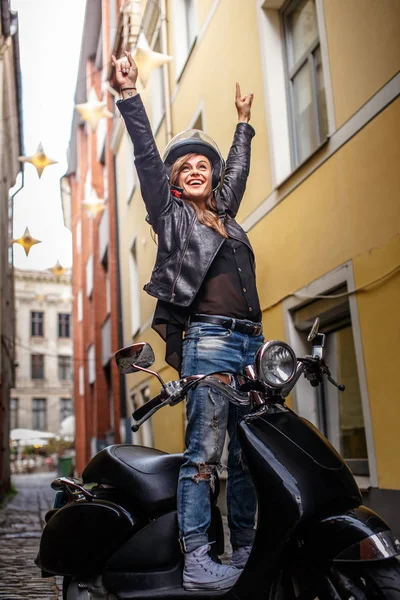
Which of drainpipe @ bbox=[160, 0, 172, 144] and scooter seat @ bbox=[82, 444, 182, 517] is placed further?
drainpipe @ bbox=[160, 0, 172, 144]

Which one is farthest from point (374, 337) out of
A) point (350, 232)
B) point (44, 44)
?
point (44, 44)

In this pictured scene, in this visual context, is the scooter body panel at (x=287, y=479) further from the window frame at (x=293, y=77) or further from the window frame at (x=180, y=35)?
the window frame at (x=180, y=35)

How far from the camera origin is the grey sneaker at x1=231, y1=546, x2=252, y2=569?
228 centimetres

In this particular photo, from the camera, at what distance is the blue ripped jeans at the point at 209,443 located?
2.33m

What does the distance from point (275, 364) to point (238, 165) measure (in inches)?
42.9

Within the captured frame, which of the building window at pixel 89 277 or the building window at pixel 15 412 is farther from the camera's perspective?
the building window at pixel 15 412

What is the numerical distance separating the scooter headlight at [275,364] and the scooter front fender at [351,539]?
1.34 feet

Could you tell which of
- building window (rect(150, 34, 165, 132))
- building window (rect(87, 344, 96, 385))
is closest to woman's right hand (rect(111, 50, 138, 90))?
building window (rect(150, 34, 165, 132))

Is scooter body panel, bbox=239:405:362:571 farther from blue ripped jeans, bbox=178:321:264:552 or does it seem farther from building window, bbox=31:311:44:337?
building window, bbox=31:311:44:337

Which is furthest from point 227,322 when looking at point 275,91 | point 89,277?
point 89,277

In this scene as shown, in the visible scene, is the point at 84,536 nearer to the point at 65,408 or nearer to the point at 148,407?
the point at 148,407

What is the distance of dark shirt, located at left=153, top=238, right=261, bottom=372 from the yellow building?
5.35ft

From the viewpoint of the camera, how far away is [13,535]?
6.25 m

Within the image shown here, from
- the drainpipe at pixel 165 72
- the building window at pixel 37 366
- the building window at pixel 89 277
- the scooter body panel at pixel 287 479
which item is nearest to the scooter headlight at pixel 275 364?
the scooter body panel at pixel 287 479
